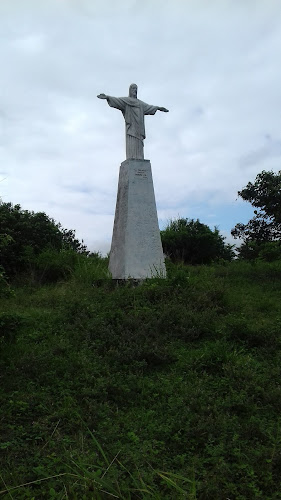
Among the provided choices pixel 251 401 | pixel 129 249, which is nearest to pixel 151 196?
pixel 129 249

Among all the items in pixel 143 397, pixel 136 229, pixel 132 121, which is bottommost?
pixel 143 397

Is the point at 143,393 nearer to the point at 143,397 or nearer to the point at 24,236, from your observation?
the point at 143,397

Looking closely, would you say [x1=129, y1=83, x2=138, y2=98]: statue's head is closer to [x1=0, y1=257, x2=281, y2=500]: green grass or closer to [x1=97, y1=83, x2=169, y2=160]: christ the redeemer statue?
[x1=97, y1=83, x2=169, y2=160]: christ the redeemer statue

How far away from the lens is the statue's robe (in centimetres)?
999

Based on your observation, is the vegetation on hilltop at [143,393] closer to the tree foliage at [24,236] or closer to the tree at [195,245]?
the tree foliage at [24,236]

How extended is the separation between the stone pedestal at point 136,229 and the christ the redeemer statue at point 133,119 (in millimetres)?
351

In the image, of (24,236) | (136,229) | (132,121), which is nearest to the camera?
(136,229)

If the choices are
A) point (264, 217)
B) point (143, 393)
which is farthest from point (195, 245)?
point (143, 393)

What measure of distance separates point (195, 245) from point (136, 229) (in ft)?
19.5

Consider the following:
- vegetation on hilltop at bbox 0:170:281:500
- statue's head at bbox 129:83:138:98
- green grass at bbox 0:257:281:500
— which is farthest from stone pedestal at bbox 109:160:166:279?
statue's head at bbox 129:83:138:98

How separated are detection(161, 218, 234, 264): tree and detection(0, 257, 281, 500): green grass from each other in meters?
7.10

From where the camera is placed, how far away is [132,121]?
33.3 ft

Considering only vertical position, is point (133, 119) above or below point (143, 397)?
above

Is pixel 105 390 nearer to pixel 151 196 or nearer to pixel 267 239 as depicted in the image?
pixel 151 196
